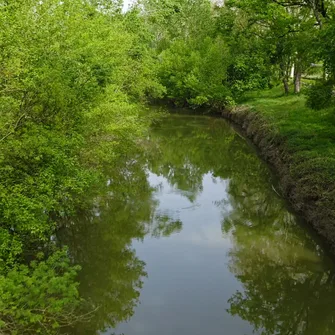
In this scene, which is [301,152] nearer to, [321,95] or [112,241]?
[321,95]

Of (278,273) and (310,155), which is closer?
(278,273)

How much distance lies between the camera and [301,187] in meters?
19.8

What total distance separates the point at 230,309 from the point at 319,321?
261 cm

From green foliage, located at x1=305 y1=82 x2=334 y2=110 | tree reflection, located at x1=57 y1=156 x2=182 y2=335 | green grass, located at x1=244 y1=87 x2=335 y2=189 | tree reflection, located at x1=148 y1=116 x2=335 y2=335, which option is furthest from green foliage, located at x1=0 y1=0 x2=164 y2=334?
green foliage, located at x1=305 y1=82 x2=334 y2=110

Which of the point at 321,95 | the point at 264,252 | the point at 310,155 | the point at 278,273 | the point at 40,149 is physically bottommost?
the point at 278,273

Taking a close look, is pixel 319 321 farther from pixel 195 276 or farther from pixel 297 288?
pixel 195 276

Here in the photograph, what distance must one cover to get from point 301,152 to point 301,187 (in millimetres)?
3328

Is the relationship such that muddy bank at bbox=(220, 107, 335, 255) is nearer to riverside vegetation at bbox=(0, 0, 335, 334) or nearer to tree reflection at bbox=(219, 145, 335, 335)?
riverside vegetation at bbox=(0, 0, 335, 334)

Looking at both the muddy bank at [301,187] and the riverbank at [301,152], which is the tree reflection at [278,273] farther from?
the riverbank at [301,152]

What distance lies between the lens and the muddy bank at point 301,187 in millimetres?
16719

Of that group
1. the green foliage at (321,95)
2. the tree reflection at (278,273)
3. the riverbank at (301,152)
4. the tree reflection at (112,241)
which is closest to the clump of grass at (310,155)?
the riverbank at (301,152)

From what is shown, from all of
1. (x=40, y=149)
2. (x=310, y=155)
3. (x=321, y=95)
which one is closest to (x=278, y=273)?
(x=310, y=155)

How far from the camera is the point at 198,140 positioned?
38.8 metres

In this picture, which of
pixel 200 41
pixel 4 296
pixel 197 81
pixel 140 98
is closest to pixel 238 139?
pixel 140 98
